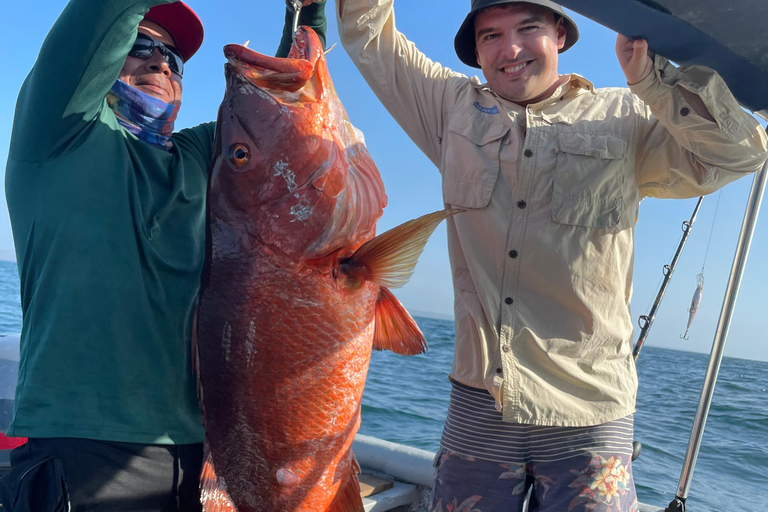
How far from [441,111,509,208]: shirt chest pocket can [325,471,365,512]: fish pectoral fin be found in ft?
4.00

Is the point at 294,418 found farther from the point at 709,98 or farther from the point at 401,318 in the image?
the point at 709,98

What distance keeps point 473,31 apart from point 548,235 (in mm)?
1107

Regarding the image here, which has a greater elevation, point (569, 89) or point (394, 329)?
point (569, 89)

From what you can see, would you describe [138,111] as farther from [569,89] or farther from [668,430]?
[668,430]

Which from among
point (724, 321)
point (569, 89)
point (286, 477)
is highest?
point (569, 89)

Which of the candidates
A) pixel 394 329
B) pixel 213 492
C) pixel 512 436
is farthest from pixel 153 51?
pixel 512 436

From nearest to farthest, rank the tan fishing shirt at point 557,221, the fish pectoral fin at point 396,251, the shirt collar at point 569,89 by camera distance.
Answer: the fish pectoral fin at point 396,251 → the tan fishing shirt at point 557,221 → the shirt collar at point 569,89

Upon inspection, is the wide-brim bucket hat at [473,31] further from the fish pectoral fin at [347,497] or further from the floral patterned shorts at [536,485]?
the fish pectoral fin at [347,497]

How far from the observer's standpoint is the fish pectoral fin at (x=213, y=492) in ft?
5.29

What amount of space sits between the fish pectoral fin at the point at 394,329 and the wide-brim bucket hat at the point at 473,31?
145 cm

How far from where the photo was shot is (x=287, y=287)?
5.27 ft

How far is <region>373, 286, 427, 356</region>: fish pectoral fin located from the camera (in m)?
1.73

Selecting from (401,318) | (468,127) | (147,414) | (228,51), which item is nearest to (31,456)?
(147,414)

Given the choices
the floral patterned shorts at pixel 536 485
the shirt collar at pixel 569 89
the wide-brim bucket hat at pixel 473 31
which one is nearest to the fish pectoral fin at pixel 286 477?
the floral patterned shorts at pixel 536 485
